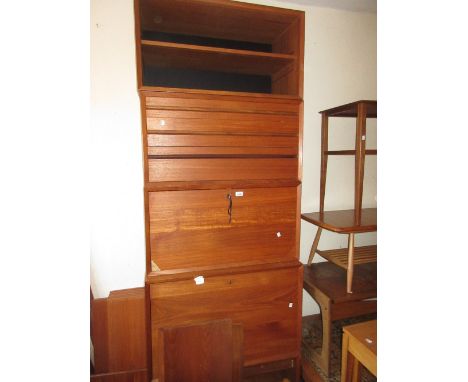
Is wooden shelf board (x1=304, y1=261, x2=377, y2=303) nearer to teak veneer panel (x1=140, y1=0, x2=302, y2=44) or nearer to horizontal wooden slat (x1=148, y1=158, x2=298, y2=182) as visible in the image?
horizontal wooden slat (x1=148, y1=158, x2=298, y2=182)

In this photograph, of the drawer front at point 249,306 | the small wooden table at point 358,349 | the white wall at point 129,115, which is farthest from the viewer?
the white wall at point 129,115

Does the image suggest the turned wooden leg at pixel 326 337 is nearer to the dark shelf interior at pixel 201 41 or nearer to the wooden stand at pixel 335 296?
the wooden stand at pixel 335 296

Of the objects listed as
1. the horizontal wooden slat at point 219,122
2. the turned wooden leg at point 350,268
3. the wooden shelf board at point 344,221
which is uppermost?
the horizontal wooden slat at point 219,122

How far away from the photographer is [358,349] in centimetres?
124

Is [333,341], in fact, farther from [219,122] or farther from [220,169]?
[219,122]

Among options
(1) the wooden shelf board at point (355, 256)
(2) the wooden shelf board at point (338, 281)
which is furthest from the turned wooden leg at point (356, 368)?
(1) the wooden shelf board at point (355, 256)

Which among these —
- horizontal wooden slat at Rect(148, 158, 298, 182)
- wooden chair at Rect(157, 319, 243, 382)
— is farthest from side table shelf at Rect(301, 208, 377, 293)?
wooden chair at Rect(157, 319, 243, 382)

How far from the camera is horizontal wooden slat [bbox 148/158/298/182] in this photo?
59.1 inches

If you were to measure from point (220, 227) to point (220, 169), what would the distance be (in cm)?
34

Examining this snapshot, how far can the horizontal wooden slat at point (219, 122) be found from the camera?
1.48m

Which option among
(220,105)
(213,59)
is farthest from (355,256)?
(213,59)

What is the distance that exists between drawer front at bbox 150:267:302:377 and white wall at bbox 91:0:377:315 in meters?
0.56
